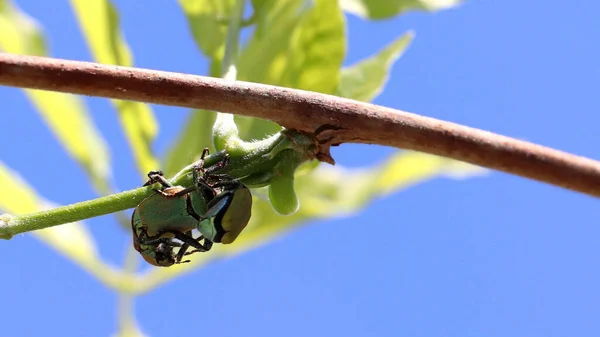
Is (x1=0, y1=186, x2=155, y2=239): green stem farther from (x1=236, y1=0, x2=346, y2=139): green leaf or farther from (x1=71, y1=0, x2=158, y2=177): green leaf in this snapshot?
(x1=71, y1=0, x2=158, y2=177): green leaf

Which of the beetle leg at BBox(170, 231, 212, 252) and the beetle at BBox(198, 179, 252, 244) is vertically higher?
the beetle leg at BBox(170, 231, 212, 252)

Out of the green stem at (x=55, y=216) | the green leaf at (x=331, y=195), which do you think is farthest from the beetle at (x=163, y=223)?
the green leaf at (x=331, y=195)

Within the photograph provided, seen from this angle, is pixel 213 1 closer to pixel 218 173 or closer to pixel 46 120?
pixel 218 173

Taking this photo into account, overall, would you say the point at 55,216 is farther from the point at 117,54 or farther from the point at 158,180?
the point at 117,54

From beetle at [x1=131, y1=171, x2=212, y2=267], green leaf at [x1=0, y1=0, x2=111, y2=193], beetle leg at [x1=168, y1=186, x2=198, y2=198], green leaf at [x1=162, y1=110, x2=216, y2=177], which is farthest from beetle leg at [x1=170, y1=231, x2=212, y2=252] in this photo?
green leaf at [x1=0, y1=0, x2=111, y2=193]

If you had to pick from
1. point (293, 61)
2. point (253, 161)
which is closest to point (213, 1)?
point (293, 61)

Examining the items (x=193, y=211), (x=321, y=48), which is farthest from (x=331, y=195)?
(x=193, y=211)

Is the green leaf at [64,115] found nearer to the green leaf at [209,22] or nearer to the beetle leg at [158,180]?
the green leaf at [209,22]
